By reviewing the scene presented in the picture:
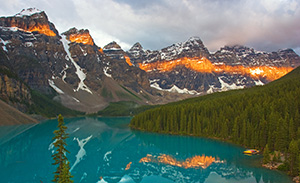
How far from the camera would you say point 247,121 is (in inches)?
3093

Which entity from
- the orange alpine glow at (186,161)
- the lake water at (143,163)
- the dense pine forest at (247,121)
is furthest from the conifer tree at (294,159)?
the orange alpine glow at (186,161)

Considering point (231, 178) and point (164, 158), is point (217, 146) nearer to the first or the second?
point (164, 158)

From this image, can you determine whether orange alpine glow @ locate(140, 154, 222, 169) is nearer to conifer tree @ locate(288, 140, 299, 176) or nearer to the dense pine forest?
the dense pine forest

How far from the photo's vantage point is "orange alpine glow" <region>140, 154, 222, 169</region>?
5378 cm

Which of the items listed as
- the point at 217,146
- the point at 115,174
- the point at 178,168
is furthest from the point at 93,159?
the point at 217,146

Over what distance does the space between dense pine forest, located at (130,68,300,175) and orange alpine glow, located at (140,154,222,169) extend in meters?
12.6

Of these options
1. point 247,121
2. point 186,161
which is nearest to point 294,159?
point 186,161

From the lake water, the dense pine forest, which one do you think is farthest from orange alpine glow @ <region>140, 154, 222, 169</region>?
the dense pine forest

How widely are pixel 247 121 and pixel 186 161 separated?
3094 centimetres

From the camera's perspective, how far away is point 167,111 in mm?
115188

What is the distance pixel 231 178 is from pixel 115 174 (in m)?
21.0

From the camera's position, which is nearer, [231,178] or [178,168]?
[231,178]

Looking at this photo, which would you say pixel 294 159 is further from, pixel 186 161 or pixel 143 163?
pixel 143 163

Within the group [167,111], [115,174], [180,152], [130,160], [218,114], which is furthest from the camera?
[167,111]
